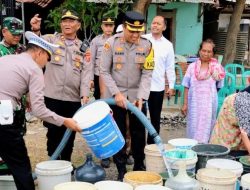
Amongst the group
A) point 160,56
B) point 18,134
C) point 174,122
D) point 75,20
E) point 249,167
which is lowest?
point 174,122

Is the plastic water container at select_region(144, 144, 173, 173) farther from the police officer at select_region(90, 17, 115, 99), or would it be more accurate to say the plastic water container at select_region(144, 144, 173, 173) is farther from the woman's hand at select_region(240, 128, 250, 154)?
the police officer at select_region(90, 17, 115, 99)

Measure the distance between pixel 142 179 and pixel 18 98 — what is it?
1255 mm

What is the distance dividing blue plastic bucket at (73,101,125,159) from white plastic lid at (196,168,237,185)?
0.75 m

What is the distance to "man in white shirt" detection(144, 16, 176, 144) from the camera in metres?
5.41

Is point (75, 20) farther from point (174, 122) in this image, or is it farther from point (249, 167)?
point (174, 122)

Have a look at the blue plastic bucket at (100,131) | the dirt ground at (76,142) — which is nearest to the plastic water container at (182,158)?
the blue plastic bucket at (100,131)

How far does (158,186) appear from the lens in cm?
304

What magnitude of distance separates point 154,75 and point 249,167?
7.04 feet

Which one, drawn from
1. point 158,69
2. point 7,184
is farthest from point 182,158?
point 158,69

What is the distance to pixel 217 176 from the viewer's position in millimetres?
3168

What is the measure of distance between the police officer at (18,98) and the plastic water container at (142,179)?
59cm

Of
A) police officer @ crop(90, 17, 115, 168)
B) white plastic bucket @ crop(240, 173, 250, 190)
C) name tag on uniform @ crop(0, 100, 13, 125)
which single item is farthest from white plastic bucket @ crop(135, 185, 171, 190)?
police officer @ crop(90, 17, 115, 168)

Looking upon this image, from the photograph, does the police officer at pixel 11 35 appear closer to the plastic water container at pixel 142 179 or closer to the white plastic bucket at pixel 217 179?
the plastic water container at pixel 142 179

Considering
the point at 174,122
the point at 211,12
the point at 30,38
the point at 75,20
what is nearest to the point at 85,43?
the point at 75,20
